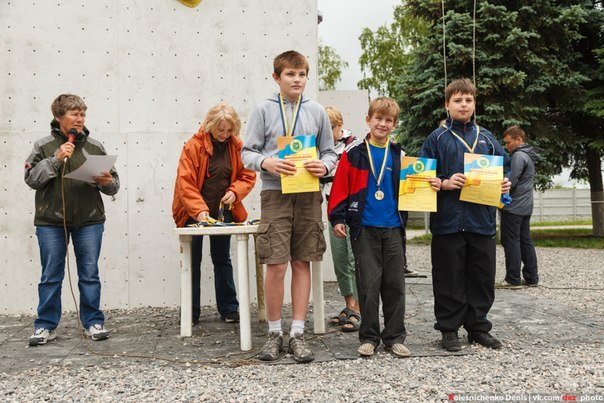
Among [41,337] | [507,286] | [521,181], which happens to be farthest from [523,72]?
[41,337]

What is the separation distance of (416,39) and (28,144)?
1199cm

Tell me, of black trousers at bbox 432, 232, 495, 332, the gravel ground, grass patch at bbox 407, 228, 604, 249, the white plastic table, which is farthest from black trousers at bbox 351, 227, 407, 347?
grass patch at bbox 407, 228, 604, 249

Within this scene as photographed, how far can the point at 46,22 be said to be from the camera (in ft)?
16.3

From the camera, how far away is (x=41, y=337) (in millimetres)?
3854

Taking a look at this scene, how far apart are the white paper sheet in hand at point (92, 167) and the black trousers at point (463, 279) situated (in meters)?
2.19

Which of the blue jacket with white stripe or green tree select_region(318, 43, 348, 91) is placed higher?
green tree select_region(318, 43, 348, 91)

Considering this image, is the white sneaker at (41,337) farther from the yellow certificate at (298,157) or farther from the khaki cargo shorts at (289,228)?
the yellow certificate at (298,157)

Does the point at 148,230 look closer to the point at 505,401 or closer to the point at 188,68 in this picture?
the point at 188,68

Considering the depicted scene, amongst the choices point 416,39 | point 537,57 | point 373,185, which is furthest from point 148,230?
point 416,39

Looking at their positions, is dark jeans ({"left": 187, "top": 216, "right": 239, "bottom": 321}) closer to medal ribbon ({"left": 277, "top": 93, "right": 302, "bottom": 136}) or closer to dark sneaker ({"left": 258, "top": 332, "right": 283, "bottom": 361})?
dark sneaker ({"left": 258, "top": 332, "right": 283, "bottom": 361})

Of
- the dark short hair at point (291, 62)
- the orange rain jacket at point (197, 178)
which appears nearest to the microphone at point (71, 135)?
the orange rain jacket at point (197, 178)

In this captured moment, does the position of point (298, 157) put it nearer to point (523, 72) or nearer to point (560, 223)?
point (523, 72)

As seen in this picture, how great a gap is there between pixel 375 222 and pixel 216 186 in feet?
4.52

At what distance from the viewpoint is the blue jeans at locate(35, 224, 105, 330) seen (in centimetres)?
393
